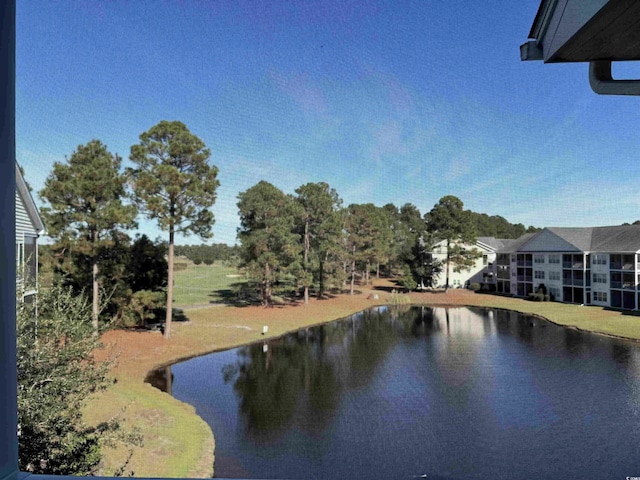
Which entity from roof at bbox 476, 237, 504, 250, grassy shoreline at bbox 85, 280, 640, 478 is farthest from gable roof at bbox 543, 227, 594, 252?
roof at bbox 476, 237, 504, 250

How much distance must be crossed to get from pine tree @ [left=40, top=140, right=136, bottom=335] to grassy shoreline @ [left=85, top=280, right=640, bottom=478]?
3.93 ft

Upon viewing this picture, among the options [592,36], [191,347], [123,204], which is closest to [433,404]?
[191,347]

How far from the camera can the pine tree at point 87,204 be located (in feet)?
19.5

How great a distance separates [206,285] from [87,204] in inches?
254

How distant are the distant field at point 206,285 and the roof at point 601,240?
711cm

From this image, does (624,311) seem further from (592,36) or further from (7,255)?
(7,255)

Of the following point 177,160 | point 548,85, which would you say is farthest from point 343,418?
point 177,160

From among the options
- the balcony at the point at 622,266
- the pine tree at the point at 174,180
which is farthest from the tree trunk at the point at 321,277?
the balcony at the point at 622,266

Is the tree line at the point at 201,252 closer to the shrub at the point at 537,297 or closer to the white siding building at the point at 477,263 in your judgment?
the white siding building at the point at 477,263

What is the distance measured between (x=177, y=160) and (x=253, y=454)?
494 centimetres

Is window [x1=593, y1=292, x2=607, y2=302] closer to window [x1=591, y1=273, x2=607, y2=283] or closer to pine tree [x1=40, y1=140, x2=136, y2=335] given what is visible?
window [x1=591, y1=273, x2=607, y2=283]

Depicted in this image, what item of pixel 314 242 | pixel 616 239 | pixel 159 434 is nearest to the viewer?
pixel 159 434

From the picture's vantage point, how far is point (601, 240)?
4906 millimetres

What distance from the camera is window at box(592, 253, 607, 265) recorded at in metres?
4.95
